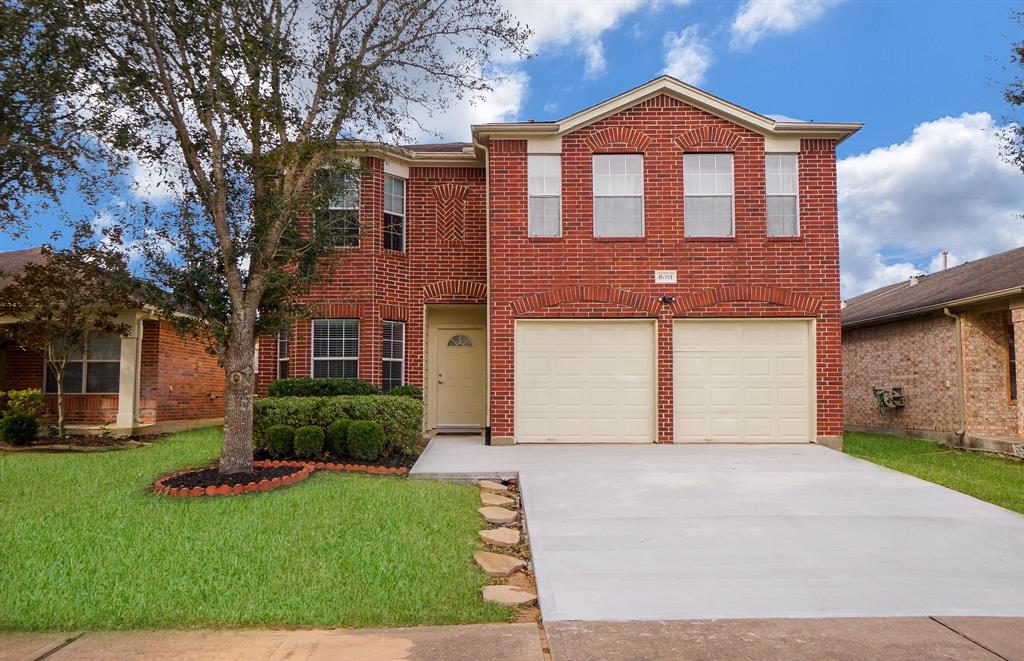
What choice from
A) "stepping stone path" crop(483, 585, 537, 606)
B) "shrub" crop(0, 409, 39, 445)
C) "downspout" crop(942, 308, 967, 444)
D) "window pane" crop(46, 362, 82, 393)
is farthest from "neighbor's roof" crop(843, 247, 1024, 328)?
"window pane" crop(46, 362, 82, 393)

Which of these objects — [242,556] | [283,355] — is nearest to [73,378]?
[283,355]

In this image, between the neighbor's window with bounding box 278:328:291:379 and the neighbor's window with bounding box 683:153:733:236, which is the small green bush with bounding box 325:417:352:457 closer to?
the neighbor's window with bounding box 278:328:291:379

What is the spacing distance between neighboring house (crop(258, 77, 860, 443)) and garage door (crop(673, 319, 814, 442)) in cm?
3

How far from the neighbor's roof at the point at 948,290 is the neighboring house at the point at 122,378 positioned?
15728mm

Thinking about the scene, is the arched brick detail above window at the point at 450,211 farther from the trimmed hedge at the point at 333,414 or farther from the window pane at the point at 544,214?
the trimmed hedge at the point at 333,414

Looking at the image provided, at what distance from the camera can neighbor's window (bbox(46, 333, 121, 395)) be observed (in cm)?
1652

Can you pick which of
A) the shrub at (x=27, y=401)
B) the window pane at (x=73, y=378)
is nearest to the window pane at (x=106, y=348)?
the window pane at (x=73, y=378)

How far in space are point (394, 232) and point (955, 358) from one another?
37.9 ft

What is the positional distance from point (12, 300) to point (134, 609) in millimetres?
12154

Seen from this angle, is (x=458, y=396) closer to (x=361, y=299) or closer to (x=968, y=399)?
(x=361, y=299)

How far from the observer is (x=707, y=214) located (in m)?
13.4

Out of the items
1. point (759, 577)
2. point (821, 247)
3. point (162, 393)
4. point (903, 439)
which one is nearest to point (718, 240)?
point (821, 247)

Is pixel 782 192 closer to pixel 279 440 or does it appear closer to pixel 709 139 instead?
pixel 709 139

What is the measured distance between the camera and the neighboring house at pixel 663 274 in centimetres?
1314
